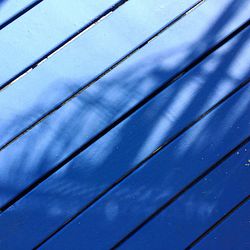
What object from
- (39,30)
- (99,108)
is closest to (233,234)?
(99,108)

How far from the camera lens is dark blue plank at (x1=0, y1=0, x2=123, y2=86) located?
1.55 metres

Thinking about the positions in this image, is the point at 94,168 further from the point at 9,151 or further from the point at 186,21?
the point at 186,21

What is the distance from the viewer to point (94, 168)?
1616mm

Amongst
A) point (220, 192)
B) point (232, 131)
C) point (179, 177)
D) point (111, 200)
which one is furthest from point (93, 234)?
point (232, 131)

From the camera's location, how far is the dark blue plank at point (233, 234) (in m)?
1.68

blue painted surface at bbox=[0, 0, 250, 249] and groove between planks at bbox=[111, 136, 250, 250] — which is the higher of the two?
blue painted surface at bbox=[0, 0, 250, 249]

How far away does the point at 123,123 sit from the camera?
1628mm

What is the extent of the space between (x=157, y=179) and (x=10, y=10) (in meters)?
0.93

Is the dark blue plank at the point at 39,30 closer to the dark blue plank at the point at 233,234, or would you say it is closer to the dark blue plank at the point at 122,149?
the dark blue plank at the point at 122,149

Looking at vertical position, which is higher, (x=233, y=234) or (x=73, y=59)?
(x=73, y=59)

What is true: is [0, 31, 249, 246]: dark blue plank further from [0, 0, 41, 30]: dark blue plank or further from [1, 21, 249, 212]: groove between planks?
[0, 0, 41, 30]: dark blue plank

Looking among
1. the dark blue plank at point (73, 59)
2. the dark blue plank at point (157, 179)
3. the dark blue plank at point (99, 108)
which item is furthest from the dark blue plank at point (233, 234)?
the dark blue plank at point (73, 59)

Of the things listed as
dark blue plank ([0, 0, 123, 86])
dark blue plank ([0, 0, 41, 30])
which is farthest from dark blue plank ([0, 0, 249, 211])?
dark blue plank ([0, 0, 41, 30])

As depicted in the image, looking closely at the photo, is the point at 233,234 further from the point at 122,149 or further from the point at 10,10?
the point at 10,10
